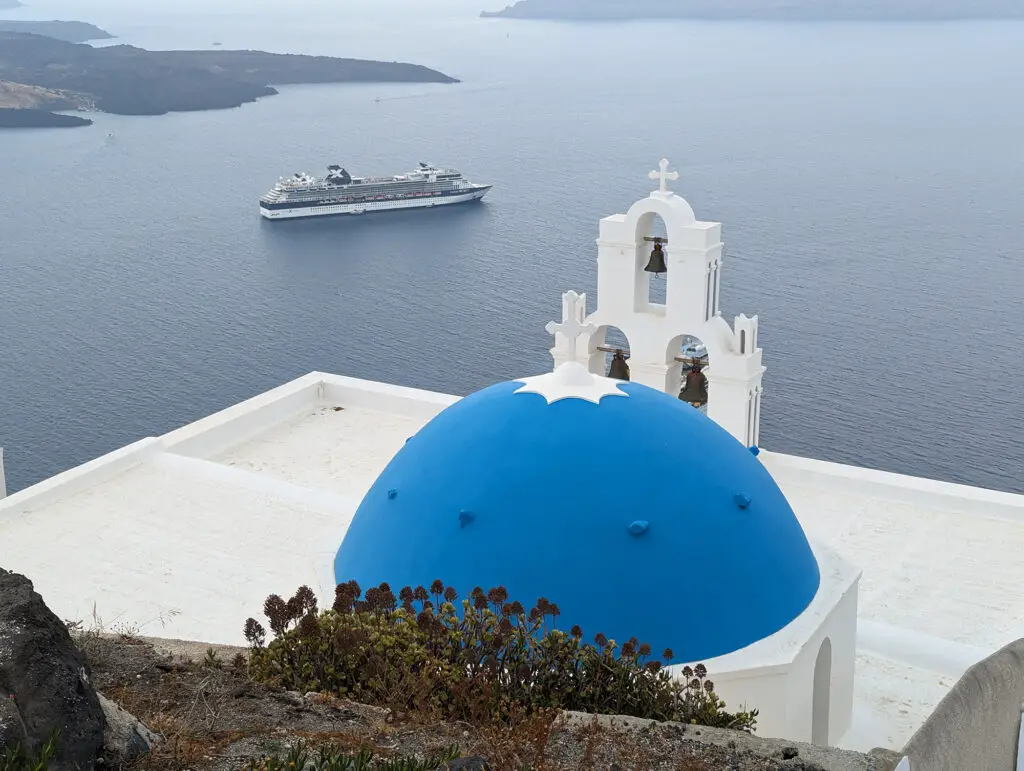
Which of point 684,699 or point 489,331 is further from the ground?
point 684,699

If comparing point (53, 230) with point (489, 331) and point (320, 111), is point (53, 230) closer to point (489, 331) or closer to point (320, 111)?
point (489, 331)

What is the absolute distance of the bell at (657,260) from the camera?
47.7 ft

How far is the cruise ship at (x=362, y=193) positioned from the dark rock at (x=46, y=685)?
173 ft

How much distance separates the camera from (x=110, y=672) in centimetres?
682

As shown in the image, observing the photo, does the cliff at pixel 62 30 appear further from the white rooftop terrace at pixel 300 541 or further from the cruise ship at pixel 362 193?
the white rooftop terrace at pixel 300 541

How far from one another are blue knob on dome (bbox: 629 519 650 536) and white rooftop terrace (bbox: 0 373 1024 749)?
8.54 ft

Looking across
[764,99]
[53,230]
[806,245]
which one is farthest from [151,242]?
[764,99]

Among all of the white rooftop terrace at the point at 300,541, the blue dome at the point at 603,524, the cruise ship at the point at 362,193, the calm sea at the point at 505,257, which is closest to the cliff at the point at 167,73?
the calm sea at the point at 505,257

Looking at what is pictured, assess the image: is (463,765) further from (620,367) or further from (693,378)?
(693,378)

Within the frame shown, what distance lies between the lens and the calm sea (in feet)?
115

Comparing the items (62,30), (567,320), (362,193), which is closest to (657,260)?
A: (567,320)

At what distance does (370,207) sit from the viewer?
190 ft

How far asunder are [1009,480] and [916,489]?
16305 millimetres

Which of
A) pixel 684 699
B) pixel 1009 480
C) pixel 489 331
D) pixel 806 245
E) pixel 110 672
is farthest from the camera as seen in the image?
pixel 806 245
